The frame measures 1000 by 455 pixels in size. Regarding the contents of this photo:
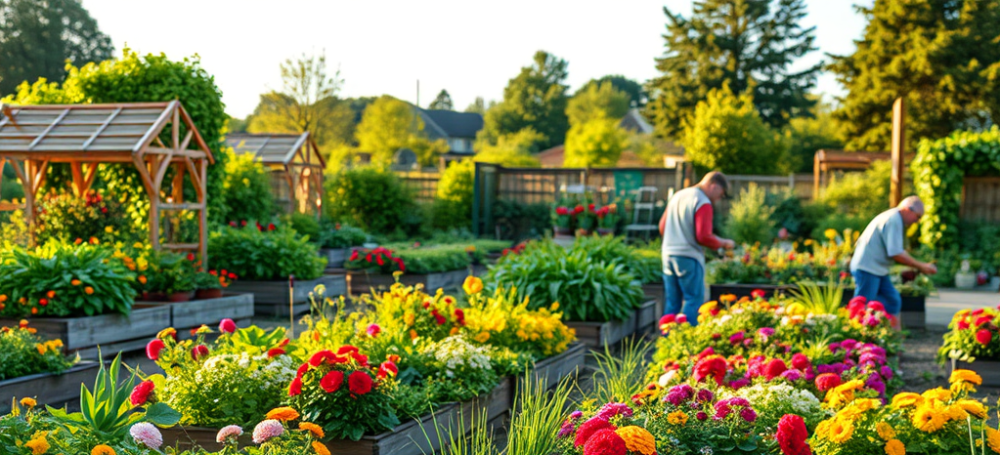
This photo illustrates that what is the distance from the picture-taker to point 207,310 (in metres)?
7.59

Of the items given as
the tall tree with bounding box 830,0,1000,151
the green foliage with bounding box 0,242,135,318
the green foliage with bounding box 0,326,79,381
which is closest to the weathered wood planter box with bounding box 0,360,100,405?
the green foliage with bounding box 0,326,79,381

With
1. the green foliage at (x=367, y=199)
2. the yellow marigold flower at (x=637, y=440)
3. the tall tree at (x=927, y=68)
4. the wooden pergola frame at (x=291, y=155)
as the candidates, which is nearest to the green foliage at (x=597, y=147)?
the tall tree at (x=927, y=68)

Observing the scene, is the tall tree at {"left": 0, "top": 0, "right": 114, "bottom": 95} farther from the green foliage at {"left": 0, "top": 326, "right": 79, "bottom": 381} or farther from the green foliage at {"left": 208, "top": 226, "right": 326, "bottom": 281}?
the green foliage at {"left": 0, "top": 326, "right": 79, "bottom": 381}

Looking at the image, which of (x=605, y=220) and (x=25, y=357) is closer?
(x=25, y=357)

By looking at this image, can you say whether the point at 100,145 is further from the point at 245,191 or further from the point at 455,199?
the point at 455,199

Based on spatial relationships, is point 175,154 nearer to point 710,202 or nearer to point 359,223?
point 710,202

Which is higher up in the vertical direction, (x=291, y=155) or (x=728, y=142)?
(x=728, y=142)

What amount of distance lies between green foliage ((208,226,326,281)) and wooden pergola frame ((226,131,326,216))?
6.33 meters

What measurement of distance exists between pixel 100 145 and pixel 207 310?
2200mm

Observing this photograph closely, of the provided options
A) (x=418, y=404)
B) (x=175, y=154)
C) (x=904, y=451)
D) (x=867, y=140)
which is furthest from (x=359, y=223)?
(x=867, y=140)

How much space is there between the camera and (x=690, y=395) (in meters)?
3.29

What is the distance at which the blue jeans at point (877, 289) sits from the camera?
6.90 meters

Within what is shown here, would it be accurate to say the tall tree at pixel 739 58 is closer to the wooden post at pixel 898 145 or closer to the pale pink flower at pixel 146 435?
the wooden post at pixel 898 145

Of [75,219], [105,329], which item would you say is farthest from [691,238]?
[75,219]
